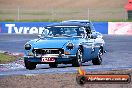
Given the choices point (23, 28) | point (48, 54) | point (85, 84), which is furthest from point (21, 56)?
point (23, 28)

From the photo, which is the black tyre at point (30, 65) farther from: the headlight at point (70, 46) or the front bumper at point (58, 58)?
the headlight at point (70, 46)

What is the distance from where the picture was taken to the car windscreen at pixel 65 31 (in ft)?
61.0

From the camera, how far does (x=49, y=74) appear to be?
50.2 ft

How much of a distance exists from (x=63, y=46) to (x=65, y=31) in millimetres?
1573

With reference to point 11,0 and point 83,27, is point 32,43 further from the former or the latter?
point 11,0

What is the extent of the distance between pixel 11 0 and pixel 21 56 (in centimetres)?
6044

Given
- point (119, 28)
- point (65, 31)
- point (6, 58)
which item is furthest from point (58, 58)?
point (119, 28)

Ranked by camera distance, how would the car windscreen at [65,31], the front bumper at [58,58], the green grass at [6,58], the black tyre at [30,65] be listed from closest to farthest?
the front bumper at [58,58]
the black tyre at [30,65]
the car windscreen at [65,31]
the green grass at [6,58]

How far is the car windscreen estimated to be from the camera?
18.6m

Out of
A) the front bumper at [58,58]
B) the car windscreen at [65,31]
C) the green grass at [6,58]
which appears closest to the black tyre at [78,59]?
the front bumper at [58,58]

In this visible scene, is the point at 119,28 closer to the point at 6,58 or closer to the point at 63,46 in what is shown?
the point at 6,58

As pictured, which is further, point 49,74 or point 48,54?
point 48,54

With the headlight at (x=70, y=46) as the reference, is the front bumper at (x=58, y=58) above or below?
below

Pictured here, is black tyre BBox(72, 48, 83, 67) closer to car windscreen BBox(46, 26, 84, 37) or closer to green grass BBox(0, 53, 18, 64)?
car windscreen BBox(46, 26, 84, 37)
